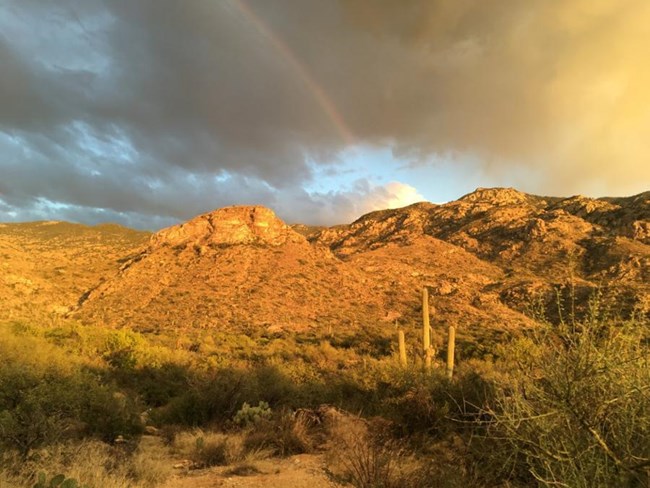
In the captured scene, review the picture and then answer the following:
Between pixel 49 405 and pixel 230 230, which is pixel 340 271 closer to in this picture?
pixel 230 230

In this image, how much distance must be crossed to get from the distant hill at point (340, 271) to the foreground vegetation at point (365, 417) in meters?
24.5

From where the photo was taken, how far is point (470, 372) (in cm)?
1270

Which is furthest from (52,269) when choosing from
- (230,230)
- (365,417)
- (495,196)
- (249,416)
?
(495,196)

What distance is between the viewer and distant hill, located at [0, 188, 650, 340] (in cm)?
4262

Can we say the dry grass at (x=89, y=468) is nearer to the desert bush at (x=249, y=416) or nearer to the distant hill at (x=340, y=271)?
the desert bush at (x=249, y=416)

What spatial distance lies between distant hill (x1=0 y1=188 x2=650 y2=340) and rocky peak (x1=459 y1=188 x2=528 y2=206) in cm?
1220

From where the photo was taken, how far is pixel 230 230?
62.9 metres

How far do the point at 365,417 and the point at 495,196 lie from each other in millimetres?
89656

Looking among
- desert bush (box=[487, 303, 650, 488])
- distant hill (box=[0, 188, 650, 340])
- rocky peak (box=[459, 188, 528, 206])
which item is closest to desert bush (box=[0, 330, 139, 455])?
desert bush (box=[487, 303, 650, 488])

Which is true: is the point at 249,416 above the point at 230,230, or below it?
below

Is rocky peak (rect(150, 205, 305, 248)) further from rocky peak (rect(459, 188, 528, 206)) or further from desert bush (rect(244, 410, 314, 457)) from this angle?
desert bush (rect(244, 410, 314, 457))

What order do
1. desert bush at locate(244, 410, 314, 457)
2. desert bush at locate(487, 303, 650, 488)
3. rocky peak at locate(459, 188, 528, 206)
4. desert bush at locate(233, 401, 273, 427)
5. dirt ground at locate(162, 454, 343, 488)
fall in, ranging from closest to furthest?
desert bush at locate(487, 303, 650, 488), dirt ground at locate(162, 454, 343, 488), desert bush at locate(244, 410, 314, 457), desert bush at locate(233, 401, 273, 427), rocky peak at locate(459, 188, 528, 206)

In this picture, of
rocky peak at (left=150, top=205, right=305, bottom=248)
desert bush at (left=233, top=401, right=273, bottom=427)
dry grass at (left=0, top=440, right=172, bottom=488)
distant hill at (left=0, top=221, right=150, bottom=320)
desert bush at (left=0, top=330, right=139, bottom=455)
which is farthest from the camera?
rocky peak at (left=150, top=205, right=305, bottom=248)

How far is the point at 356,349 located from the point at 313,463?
22.3 m
